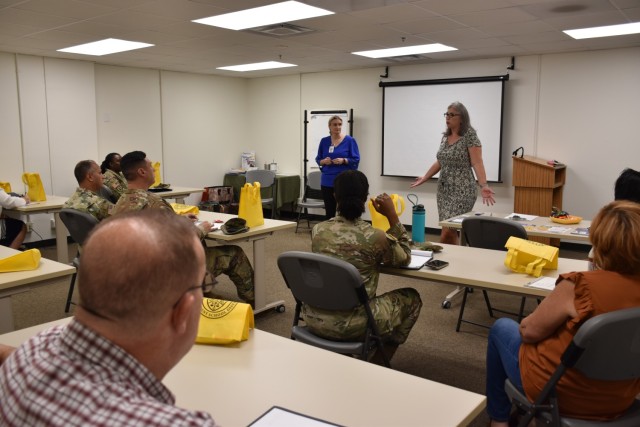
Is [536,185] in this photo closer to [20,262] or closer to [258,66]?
[258,66]

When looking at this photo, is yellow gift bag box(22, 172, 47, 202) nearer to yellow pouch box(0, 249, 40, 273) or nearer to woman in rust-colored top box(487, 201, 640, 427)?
yellow pouch box(0, 249, 40, 273)

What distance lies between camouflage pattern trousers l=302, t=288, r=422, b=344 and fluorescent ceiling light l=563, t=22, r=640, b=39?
12.6 ft

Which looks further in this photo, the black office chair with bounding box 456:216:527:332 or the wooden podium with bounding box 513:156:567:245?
the wooden podium with bounding box 513:156:567:245

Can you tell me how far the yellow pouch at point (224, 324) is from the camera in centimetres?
171

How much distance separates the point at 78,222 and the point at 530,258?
3.05 m

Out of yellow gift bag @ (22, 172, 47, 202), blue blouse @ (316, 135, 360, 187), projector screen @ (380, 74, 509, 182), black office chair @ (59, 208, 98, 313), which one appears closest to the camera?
black office chair @ (59, 208, 98, 313)

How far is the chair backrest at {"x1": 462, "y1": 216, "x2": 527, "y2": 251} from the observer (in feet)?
11.5

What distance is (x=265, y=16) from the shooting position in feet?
14.7

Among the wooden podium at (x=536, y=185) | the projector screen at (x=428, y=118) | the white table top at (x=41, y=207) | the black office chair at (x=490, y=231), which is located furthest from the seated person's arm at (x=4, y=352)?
the projector screen at (x=428, y=118)

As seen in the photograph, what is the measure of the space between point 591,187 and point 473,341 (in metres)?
3.76

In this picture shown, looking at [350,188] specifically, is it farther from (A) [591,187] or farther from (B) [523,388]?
(A) [591,187]

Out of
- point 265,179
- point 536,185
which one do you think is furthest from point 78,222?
point 536,185

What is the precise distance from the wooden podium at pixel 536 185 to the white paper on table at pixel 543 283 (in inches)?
156

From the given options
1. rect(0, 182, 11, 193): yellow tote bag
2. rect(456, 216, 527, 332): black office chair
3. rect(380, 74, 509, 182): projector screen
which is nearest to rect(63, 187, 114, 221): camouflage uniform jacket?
rect(0, 182, 11, 193): yellow tote bag
